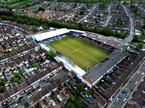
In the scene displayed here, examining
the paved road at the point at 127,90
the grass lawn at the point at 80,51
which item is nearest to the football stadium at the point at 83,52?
the grass lawn at the point at 80,51

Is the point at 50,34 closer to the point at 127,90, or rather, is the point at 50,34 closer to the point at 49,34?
the point at 49,34

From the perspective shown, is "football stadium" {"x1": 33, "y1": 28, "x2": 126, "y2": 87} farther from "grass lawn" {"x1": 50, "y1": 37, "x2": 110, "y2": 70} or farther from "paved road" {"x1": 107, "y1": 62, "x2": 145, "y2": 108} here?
"paved road" {"x1": 107, "y1": 62, "x2": 145, "y2": 108}

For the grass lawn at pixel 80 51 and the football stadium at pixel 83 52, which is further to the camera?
the grass lawn at pixel 80 51

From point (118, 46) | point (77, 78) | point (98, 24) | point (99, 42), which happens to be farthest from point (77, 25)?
point (77, 78)

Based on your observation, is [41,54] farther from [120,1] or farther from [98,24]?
[120,1]

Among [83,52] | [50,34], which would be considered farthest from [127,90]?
[50,34]

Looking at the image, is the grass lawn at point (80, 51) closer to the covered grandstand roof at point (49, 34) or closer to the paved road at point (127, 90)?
the covered grandstand roof at point (49, 34)
